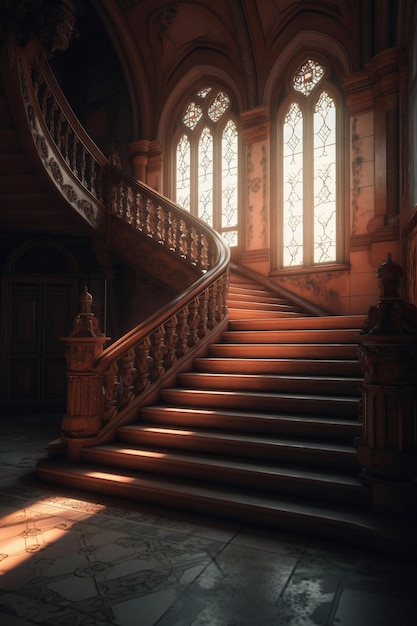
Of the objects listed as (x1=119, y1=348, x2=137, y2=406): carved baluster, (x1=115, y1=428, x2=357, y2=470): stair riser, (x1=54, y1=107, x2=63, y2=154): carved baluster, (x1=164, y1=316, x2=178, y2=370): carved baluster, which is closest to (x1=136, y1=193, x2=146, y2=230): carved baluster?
(x1=54, y1=107, x2=63, y2=154): carved baluster

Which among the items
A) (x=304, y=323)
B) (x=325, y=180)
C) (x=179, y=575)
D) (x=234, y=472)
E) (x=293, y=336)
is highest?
(x=325, y=180)

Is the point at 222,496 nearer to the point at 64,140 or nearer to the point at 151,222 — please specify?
the point at 64,140

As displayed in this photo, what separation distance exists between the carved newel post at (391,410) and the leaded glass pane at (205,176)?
21.4 feet

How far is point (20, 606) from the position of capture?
2.15 meters

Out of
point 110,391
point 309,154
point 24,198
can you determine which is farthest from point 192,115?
point 110,391

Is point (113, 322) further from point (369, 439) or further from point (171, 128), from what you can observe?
point (369, 439)

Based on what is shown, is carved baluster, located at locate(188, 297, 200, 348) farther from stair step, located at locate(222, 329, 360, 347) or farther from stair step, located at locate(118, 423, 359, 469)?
stair step, located at locate(118, 423, 359, 469)

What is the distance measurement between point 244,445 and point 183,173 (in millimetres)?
7137

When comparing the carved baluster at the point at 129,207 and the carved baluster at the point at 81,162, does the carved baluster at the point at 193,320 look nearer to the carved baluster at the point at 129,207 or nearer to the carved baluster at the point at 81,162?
the carved baluster at the point at 129,207

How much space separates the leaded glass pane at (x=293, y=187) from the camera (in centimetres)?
812

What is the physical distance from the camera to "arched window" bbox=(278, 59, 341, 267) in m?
7.81

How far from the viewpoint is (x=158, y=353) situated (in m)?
4.86

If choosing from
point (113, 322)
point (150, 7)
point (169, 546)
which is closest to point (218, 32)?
point (150, 7)

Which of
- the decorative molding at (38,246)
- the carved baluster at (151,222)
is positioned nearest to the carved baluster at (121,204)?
the carved baluster at (151,222)
